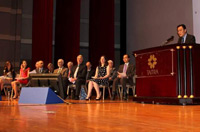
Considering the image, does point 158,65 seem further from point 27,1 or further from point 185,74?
point 27,1

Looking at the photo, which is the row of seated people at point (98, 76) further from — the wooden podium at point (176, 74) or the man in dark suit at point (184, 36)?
the man in dark suit at point (184, 36)

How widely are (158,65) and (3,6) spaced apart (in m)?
6.65

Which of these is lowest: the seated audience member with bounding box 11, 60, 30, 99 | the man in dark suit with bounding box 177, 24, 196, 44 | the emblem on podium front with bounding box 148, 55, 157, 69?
the seated audience member with bounding box 11, 60, 30, 99

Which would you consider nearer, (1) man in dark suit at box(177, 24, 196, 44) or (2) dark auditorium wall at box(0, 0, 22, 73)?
(1) man in dark suit at box(177, 24, 196, 44)

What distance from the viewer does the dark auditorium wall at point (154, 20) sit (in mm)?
7086

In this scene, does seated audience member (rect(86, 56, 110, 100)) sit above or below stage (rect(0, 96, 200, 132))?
above

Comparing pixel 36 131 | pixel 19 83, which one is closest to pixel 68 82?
pixel 19 83

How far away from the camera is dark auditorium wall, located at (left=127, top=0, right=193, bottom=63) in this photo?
7086mm

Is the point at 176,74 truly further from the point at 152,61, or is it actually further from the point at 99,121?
the point at 99,121

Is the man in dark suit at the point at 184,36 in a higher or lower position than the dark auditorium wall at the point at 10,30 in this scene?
lower

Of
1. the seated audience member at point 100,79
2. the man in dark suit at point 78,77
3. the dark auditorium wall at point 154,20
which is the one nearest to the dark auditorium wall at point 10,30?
the dark auditorium wall at point 154,20

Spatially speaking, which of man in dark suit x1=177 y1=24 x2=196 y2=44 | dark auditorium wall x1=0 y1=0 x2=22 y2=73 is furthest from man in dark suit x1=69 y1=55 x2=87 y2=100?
dark auditorium wall x1=0 y1=0 x2=22 y2=73

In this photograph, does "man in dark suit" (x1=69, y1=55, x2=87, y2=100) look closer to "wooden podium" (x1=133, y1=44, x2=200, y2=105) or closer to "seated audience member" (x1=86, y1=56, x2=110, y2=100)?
"seated audience member" (x1=86, y1=56, x2=110, y2=100)

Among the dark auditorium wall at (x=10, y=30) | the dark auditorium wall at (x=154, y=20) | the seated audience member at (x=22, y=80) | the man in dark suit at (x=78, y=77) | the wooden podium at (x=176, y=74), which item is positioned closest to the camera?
the wooden podium at (x=176, y=74)
